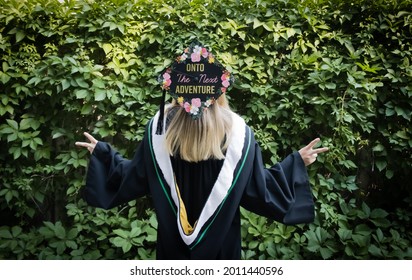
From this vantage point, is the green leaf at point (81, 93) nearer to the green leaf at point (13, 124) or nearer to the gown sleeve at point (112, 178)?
the green leaf at point (13, 124)

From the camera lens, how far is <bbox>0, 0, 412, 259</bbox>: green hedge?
3.17m

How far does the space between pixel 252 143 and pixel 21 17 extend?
2373 mm

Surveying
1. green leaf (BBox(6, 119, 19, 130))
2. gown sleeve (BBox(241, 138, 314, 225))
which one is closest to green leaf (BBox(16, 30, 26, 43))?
green leaf (BBox(6, 119, 19, 130))

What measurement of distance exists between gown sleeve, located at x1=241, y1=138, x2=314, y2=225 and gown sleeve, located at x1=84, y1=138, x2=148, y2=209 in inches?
23.2

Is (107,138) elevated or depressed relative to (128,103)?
depressed

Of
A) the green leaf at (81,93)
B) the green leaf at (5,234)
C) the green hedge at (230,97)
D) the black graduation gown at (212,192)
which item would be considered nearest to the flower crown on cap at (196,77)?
the black graduation gown at (212,192)

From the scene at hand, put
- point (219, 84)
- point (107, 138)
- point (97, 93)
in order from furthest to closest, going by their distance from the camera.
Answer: point (107, 138) < point (97, 93) < point (219, 84)

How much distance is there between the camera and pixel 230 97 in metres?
3.35

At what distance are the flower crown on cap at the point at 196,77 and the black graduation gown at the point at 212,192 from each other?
0.66ft

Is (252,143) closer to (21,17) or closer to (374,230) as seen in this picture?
(374,230)

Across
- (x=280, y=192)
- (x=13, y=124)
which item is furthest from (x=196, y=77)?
(x=13, y=124)

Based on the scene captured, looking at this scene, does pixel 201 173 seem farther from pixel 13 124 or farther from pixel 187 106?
pixel 13 124

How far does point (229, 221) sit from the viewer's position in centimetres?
202

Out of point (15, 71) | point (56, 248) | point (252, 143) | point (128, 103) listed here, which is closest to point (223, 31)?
point (128, 103)
